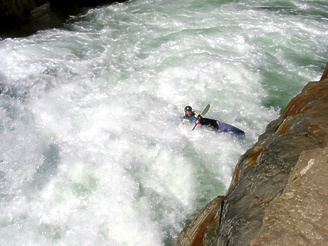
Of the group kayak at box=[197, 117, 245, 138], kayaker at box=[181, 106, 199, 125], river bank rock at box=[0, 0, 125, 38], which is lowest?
kayak at box=[197, 117, 245, 138]

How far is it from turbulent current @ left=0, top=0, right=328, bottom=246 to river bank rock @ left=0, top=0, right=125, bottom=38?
376 millimetres

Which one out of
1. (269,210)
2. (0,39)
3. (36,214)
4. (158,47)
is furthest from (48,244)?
(0,39)

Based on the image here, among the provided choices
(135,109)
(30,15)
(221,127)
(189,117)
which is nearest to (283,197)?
(221,127)

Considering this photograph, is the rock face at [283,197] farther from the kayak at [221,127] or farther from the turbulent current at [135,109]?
the kayak at [221,127]

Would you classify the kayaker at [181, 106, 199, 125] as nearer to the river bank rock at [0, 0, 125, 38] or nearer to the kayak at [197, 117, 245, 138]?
the kayak at [197, 117, 245, 138]

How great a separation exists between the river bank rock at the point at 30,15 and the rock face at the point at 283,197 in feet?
25.3

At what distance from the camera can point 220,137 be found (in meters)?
5.42

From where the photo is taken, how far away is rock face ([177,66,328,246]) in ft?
7.13

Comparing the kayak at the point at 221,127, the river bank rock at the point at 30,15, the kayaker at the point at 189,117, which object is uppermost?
the river bank rock at the point at 30,15

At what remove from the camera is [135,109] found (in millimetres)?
6023

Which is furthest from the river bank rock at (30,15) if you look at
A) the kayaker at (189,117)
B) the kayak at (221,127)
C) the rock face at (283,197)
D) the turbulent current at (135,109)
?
the rock face at (283,197)

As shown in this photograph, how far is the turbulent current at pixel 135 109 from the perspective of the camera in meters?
4.25

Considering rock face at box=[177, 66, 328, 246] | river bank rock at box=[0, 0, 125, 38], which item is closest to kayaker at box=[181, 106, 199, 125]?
rock face at box=[177, 66, 328, 246]

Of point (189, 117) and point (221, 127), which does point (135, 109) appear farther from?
point (221, 127)
